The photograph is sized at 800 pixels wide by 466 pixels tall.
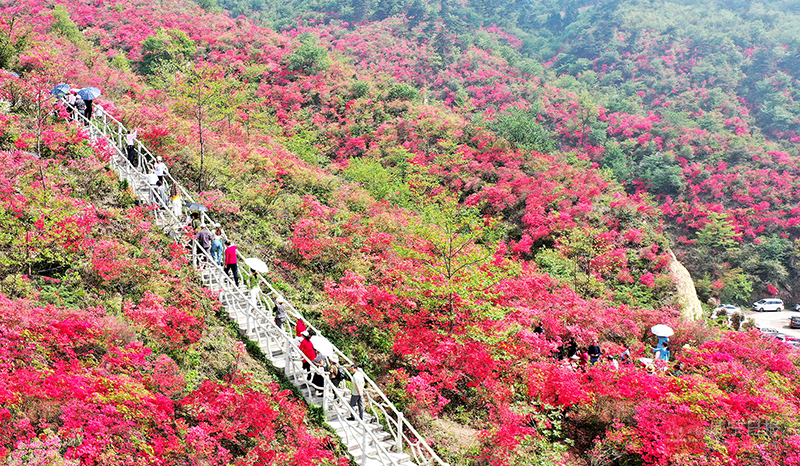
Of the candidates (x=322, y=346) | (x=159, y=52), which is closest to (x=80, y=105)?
(x=322, y=346)

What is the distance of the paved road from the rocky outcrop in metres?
12.1

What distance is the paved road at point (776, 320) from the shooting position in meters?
31.2

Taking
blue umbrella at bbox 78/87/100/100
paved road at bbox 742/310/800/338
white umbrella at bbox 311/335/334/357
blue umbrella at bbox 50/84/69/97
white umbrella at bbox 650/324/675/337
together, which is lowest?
paved road at bbox 742/310/800/338

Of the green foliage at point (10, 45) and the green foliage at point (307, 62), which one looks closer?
the green foliage at point (10, 45)

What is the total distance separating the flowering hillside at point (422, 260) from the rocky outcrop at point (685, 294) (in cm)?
78

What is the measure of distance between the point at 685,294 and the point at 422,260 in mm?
14229

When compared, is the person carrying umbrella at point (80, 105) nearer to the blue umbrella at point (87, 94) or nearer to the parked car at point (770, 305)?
the blue umbrella at point (87, 94)

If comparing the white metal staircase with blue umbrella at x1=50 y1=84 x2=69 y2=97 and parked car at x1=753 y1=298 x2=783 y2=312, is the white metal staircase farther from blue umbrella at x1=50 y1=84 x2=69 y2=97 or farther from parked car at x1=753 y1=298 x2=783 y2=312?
parked car at x1=753 y1=298 x2=783 y2=312

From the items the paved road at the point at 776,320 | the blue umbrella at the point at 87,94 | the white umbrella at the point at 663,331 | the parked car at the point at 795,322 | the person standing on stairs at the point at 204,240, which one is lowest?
the paved road at the point at 776,320

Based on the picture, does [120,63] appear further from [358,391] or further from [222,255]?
[358,391]

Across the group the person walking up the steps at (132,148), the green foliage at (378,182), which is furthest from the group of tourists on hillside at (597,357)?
the person walking up the steps at (132,148)

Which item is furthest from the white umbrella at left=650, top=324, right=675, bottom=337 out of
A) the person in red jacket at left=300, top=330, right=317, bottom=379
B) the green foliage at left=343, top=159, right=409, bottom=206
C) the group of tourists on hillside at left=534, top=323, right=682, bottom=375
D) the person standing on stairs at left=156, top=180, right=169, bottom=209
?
the person standing on stairs at left=156, top=180, right=169, bottom=209

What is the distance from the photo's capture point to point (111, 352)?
8977 millimetres

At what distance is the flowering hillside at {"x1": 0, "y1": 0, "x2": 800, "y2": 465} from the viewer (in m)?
10.6
